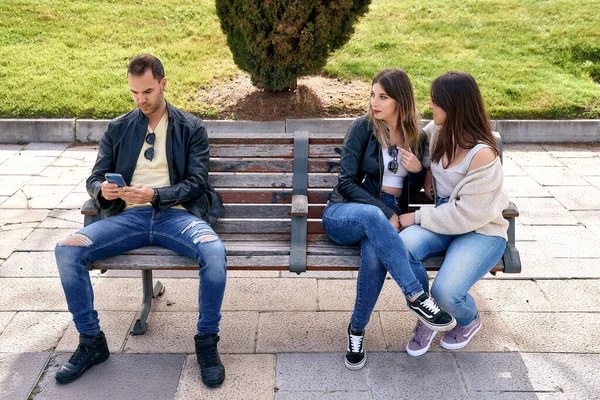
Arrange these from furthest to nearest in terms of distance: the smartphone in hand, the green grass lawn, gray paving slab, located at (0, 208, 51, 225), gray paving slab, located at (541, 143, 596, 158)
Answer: the green grass lawn < gray paving slab, located at (541, 143, 596, 158) < gray paving slab, located at (0, 208, 51, 225) < the smartphone in hand

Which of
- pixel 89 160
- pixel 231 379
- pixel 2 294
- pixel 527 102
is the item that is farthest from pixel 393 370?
pixel 527 102

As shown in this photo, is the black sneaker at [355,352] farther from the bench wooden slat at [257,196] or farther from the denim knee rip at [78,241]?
the denim knee rip at [78,241]

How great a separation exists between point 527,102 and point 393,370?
5.49m

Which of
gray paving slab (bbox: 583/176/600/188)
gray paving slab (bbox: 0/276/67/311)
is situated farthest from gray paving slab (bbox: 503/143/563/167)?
gray paving slab (bbox: 0/276/67/311)

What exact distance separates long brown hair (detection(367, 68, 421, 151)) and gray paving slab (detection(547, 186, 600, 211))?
256 centimetres

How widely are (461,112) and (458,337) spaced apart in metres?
1.27

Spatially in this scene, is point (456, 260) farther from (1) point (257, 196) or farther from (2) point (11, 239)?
(2) point (11, 239)

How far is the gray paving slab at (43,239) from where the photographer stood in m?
5.15

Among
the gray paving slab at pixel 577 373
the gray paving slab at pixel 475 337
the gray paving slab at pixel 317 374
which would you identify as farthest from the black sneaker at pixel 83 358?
the gray paving slab at pixel 577 373

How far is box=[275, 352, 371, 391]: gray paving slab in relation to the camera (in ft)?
11.6

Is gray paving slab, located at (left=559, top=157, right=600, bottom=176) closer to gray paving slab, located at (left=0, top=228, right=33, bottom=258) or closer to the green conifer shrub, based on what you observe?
the green conifer shrub

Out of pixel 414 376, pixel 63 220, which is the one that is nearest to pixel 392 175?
pixel 414 376

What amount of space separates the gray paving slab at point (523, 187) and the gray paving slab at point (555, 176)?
100mm

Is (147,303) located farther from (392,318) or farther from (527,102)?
(527,102)
